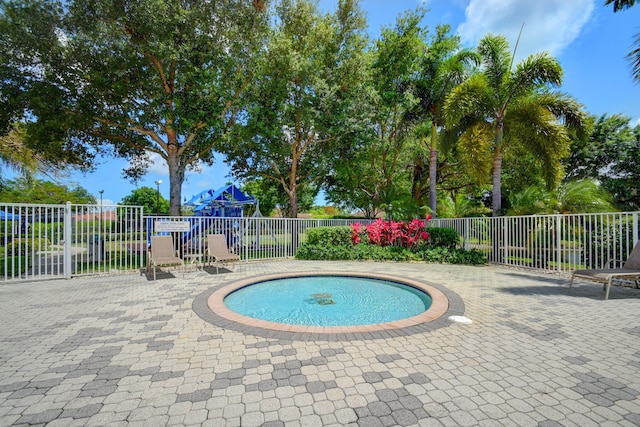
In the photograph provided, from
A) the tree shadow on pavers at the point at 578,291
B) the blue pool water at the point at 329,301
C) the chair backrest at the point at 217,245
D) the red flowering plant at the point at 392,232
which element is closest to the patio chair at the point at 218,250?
the chair backrest at the point at 217,245

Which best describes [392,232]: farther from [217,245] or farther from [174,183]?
[174,183]

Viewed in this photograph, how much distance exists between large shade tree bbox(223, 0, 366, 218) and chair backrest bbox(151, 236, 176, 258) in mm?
6246

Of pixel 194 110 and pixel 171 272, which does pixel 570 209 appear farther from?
pixel 194 110

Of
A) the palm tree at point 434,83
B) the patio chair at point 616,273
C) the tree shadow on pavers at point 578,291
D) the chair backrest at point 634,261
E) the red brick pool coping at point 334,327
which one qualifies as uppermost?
the palm tree at point 434,83

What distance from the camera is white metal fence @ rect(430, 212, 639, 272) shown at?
25.6 ft

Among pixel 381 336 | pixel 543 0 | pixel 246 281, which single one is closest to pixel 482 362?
pixel 381 336

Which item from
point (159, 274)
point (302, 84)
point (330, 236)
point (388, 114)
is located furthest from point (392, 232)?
point (388, 114)

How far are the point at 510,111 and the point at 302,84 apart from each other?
9485 mm

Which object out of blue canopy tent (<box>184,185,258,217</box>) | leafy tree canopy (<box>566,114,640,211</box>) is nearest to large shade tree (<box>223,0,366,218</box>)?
blue canopy tent (<box>184,185,258,217</box>)

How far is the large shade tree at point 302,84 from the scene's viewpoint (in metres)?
14.0

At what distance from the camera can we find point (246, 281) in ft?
25.2

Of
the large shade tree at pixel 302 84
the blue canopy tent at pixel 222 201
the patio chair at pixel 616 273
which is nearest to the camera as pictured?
the patio chair at pixel 616 273

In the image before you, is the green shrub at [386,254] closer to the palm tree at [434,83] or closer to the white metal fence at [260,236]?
the white metal fence at [260,236]

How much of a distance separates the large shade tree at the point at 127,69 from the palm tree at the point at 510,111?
9.87m
